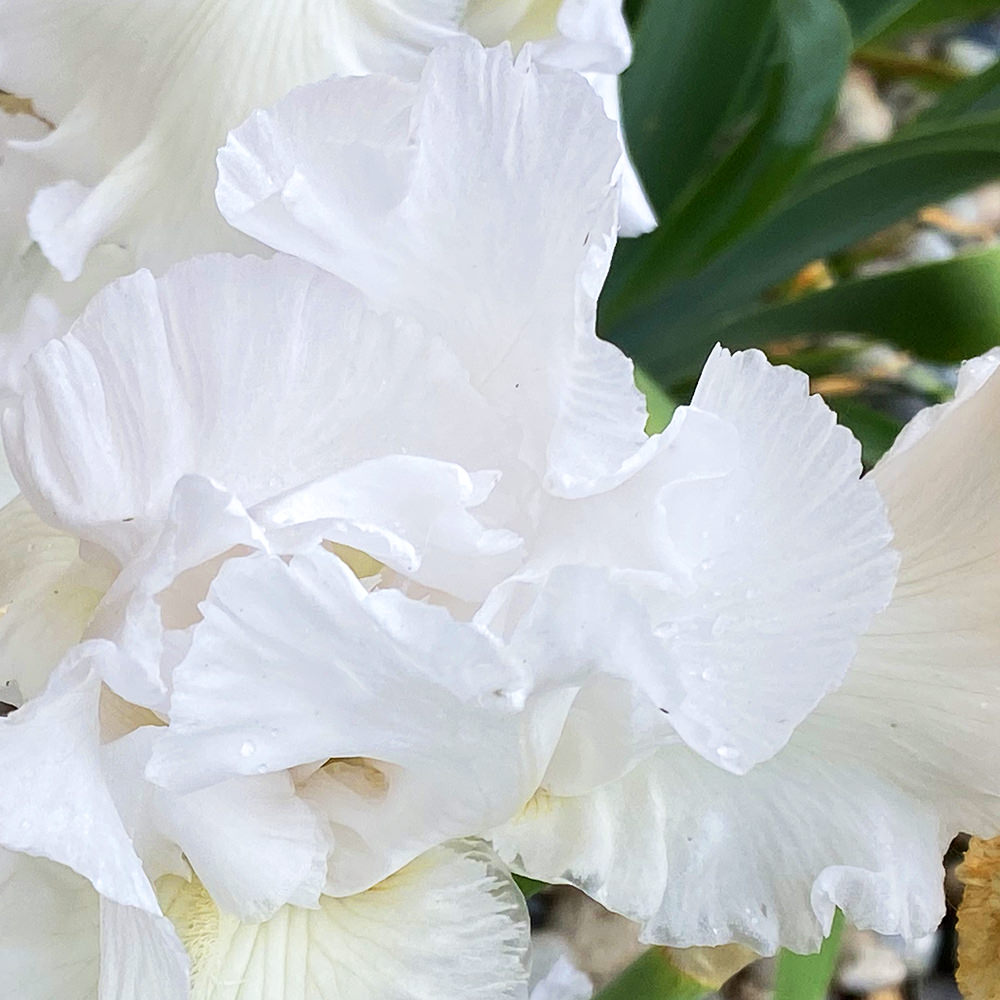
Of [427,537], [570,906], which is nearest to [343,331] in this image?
[427,537]

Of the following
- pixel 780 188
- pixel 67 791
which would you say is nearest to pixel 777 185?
pixel 780 188

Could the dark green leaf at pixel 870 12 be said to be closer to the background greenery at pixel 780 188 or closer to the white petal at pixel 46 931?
the background greenery at pixel 780 188

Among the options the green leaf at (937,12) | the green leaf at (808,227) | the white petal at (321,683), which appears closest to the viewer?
the white petal at (321,683)

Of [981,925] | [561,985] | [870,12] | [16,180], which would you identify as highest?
[16,180]

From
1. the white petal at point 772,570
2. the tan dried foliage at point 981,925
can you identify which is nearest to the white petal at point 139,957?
the white petal at point 772,570

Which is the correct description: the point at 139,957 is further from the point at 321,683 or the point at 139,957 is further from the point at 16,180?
the point at 16,180

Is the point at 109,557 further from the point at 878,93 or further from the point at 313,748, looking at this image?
the point at 878,93

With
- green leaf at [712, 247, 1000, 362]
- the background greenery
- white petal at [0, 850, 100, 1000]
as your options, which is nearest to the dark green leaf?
the background greenery
